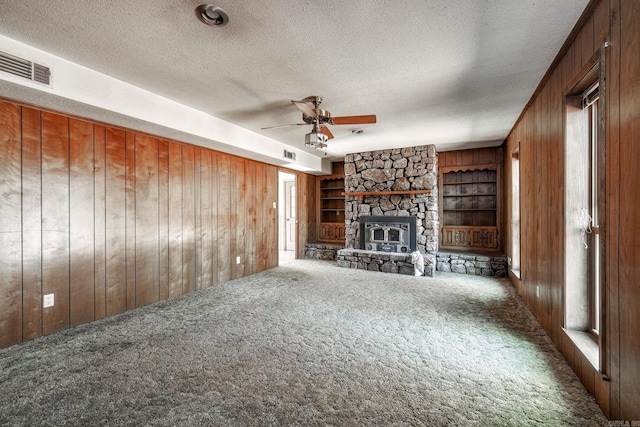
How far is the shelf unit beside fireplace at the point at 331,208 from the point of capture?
774 cm

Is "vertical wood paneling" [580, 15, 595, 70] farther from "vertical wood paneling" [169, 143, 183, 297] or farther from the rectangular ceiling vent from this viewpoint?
"vertical wood paneling" [169, 143, 183, 297]

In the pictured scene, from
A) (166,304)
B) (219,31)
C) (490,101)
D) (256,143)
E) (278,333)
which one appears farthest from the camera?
(256,143)

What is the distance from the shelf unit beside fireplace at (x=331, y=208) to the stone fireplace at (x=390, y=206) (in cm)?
121

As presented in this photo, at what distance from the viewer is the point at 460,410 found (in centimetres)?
171

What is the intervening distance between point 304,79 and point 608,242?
2645 mm

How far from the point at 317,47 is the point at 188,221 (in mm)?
3179

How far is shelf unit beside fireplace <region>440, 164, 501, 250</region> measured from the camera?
5914mm

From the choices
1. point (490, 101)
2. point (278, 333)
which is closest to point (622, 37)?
point (490, 101)

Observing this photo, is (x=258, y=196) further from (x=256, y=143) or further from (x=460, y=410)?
(x=460, y=410)

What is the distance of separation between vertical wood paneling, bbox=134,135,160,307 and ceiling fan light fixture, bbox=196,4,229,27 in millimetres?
2333

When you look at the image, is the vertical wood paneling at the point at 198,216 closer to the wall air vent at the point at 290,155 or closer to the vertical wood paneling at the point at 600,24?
the wall air vent at the point at 290,155

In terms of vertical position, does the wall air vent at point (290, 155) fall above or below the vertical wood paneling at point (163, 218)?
above

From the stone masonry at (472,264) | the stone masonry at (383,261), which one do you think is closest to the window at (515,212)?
the stone masonry at (472,264)

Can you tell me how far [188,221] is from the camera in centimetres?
428
